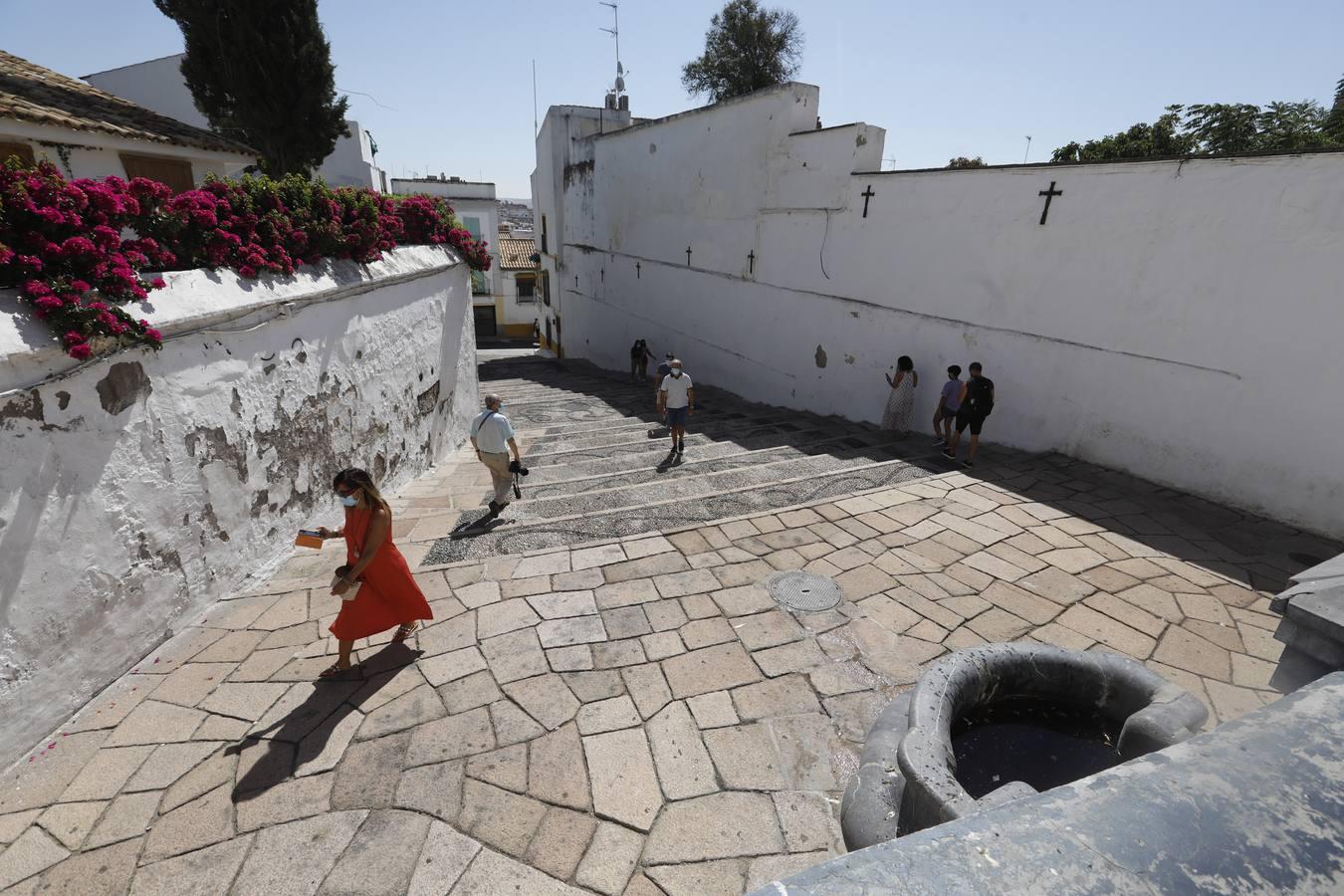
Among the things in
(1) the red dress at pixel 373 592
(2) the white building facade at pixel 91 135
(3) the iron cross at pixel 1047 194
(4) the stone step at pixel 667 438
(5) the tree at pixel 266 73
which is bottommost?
(4) the stone step at pixel 667 438

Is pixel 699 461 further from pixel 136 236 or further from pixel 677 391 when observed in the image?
pixel 136 236

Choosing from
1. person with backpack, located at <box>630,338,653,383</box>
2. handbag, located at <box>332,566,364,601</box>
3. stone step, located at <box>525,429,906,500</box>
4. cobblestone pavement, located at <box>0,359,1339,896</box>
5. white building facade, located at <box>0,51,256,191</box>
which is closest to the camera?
cobblestone pavement, located at <box>0,359,1339,896</box>

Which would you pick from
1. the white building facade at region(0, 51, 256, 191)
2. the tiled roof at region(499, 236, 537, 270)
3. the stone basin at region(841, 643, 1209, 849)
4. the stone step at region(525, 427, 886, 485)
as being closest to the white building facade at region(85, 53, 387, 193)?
the white building facade at region(0, 51, 256, 191)

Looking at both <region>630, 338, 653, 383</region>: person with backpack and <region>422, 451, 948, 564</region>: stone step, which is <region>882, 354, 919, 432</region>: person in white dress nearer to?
<region>422, 451, 948, 564</region>: stone step

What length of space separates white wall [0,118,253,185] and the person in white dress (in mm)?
9475

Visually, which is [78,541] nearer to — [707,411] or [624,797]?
[624,797]

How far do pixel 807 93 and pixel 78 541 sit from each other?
441 inches

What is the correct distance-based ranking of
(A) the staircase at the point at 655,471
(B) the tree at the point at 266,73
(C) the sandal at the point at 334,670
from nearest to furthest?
(C) the sandal at the point at 334,670 < (A) the staircase at the point at 655,471 < (B) the tree at the point at 266,73

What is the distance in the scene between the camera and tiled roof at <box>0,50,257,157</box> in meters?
8.33

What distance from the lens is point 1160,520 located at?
219 inches

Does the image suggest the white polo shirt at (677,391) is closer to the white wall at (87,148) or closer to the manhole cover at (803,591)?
the manhole cover at (803,591)

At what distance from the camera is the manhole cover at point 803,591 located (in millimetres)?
4301

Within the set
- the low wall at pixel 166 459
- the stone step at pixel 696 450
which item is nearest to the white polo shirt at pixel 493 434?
the stone step at pixel 696 450

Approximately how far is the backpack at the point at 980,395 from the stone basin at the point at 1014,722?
481cm
